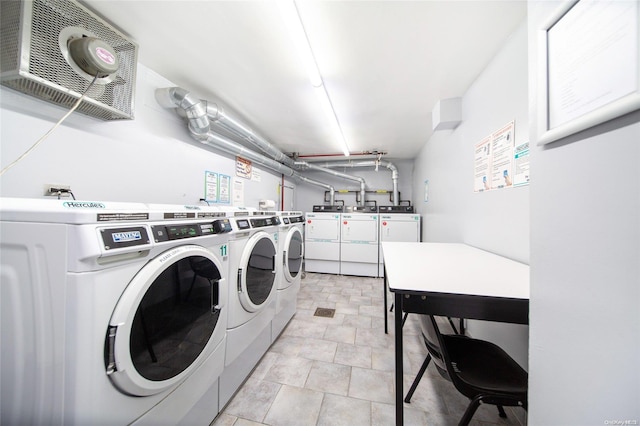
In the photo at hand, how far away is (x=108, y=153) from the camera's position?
4.59 ft

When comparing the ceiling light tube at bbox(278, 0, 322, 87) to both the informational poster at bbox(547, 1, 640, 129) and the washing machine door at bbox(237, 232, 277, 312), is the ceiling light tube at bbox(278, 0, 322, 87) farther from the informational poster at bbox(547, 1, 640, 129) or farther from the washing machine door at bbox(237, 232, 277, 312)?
the washing machine door at bbox(237, 232, 277, 312)

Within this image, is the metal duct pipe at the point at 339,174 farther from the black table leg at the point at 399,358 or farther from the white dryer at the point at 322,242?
the black table leg at the point at 399,358

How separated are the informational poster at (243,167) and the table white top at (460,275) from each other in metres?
2.42

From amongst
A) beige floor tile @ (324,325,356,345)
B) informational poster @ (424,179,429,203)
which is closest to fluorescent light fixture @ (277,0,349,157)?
informational poster @ (424,179,429,203)

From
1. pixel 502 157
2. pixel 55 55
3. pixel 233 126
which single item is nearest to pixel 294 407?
pixel 502 157

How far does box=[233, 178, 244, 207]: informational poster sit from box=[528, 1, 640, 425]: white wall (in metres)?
2.83

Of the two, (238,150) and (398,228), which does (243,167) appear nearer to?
(238,150)

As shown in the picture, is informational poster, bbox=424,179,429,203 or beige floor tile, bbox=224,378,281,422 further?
informational poster, bbox=424,179,429,203

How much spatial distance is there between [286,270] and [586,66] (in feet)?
6.43

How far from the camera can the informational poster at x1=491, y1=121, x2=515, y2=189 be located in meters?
1.33

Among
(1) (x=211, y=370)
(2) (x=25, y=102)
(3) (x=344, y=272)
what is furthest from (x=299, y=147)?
(1) (x=211, y=370)

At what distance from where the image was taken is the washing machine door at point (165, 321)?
0.64 m

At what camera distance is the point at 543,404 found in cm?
58

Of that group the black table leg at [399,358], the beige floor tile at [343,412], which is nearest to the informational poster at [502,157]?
the black table leg at [399,358]
